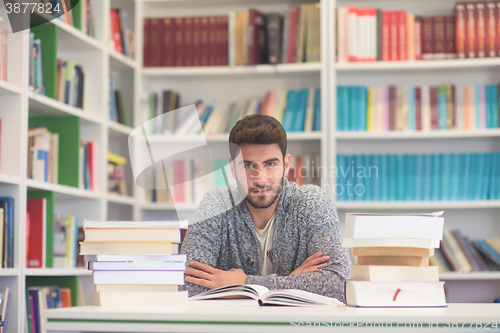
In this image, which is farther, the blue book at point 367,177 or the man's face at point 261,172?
the blue book at point 367,177

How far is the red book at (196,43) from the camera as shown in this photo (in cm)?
324

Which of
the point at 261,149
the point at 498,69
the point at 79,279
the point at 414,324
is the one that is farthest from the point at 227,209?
the point at 498,69

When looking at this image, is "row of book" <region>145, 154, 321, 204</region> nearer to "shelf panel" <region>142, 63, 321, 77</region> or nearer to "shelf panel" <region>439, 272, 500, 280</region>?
"shelf panel" <region>142, 63, 321, 77</region>

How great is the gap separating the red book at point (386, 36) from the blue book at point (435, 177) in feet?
1.92

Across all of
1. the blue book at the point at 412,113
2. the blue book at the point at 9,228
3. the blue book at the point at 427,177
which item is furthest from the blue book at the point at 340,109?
the blue book at the point at 9,228

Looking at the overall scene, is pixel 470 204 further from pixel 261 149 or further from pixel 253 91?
pixel 261 149

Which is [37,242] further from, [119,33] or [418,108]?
[418,108]

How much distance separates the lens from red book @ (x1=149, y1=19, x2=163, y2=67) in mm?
3291

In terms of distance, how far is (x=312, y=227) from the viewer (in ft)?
5.74

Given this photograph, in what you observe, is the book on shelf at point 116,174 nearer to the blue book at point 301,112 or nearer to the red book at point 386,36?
the blue book at point 301,112

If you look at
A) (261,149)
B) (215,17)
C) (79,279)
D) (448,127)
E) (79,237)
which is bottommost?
(79,279)

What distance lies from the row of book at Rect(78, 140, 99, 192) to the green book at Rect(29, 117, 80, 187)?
90mm

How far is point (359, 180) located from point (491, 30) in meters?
1.03

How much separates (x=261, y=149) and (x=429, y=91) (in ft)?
5.20
